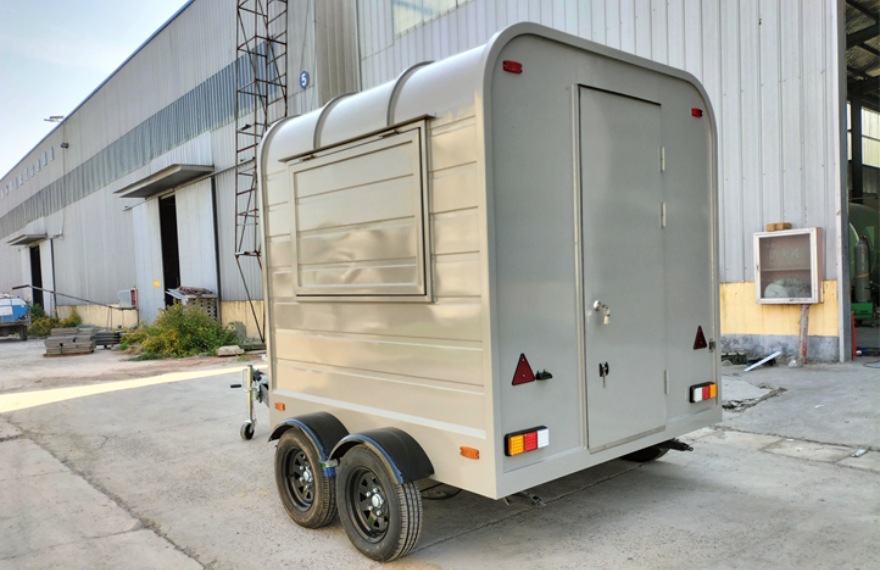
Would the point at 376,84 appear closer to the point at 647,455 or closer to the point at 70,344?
the point at 70,344

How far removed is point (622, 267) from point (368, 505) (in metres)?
2.19

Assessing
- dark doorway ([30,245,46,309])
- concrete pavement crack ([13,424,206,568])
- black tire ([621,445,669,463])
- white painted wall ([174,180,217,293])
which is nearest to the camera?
concrete pavement crack ([13,424,206,568])

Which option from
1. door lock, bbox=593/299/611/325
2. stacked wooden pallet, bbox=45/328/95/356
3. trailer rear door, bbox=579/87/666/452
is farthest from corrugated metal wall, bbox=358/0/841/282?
stacked wooden pallet, bbox=45/328/95/356

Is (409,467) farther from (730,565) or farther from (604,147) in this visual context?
(604,147)

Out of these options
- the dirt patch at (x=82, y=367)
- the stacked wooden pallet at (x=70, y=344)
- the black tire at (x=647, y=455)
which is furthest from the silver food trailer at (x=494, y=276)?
the stacked wooden pallet at (x=70, y=344)

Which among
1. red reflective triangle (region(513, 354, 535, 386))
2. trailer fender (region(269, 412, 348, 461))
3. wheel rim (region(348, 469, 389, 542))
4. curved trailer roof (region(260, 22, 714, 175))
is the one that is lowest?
wheel rim (region(348, 469, 389, 542))

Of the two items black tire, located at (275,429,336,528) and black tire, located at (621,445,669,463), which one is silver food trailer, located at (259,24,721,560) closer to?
black tire, located at (275,429,336,528)

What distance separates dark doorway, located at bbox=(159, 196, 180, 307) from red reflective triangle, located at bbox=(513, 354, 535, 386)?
23.4 meters

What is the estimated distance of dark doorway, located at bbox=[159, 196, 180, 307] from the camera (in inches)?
981

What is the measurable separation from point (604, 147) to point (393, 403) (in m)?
2.09

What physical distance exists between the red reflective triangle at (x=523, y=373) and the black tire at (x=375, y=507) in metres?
0.86

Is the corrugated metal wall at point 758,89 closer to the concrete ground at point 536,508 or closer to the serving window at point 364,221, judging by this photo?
the concrete ground at point 536,508

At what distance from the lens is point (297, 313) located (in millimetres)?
4895

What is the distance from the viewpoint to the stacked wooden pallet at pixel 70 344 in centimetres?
1895
